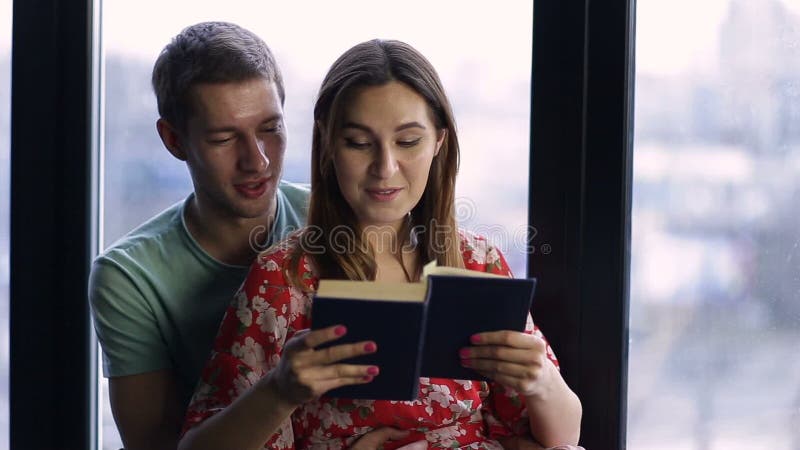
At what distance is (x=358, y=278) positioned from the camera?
5.71ft

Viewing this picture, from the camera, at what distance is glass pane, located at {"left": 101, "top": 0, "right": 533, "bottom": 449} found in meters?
2.01

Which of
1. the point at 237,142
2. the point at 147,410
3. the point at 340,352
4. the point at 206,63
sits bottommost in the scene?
the point at 147,410

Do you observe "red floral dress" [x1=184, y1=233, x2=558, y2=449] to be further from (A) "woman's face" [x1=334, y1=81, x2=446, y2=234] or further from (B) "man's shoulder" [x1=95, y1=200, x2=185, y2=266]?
(B) "man's shoulder" [x1=95, y1=200, x2=185, y2=266]

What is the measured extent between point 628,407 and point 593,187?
0.48 metres

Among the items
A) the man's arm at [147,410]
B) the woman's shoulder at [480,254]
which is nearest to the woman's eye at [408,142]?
the woman's shoulder at [480,254]

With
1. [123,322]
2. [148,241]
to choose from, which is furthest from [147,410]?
[148,241]

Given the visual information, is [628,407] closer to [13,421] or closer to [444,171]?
[444,171]

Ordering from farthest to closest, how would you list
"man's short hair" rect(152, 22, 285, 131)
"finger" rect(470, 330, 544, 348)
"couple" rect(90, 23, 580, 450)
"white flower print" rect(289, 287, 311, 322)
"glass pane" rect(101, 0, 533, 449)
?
"glass pane" rect(101, 0, 533, 449)
"man's short hair" rect(152, 22, 285, 131)
"white flower print" rect(289, 287, 311, 322)
"couple" rect(90, 23, 580, 450)
"finger" rect(470, 330, 544, 348)

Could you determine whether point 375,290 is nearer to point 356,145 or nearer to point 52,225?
point 356,145

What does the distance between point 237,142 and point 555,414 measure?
85 centimetres

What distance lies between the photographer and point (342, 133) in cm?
166

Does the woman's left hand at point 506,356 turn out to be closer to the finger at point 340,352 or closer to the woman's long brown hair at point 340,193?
the finger at point 340,352

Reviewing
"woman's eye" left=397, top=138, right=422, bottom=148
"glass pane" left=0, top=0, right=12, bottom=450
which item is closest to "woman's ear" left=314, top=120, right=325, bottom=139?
"woman's eye" left=397, top=138, right=422, bottom=148

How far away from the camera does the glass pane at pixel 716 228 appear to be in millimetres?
1830
